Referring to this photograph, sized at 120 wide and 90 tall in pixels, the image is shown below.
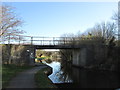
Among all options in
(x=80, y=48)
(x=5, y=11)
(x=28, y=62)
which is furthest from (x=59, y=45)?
(x=5, y=11)

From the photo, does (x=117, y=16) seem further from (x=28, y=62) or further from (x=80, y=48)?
(x=28, y=62)

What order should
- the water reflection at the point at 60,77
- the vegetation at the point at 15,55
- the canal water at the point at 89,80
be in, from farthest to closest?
the vegetation at the point at 15,55 < the water reflection at the point at 60,77 < the canal water at the point at 89,80

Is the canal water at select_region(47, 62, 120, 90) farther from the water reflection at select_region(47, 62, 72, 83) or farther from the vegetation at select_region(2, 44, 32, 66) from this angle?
the vegetation at select_region(2, 44, 32, 66)

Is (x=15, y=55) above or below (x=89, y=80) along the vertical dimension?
above

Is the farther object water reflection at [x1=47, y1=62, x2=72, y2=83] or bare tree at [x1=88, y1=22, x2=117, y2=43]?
bare tree at [x1=88, y1=22, x2=117, y2=43]

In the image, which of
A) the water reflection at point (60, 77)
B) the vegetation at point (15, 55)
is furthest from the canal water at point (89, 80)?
the vegetation at point (15, 55)

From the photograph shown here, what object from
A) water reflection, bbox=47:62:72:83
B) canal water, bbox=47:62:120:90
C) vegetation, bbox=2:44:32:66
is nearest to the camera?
canal water, bbox=47:62:120:90

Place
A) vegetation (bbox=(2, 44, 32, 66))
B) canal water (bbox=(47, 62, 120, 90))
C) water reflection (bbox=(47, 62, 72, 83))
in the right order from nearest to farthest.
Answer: canal water (bbox=(47, 62, 120, 90))
water reflection (bbox=(47, 62, 72, 83))
vegetation (bbox=(2, 44, 32, 66))

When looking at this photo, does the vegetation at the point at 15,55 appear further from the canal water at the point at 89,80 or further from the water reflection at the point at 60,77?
the canal water at the point at 89,80

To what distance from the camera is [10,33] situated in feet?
76.0

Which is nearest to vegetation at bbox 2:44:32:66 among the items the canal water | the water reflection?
the water reflection

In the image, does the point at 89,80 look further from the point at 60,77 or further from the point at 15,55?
the point at 15,55

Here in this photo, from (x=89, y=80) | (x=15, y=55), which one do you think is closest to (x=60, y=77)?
(x=89, y=80)

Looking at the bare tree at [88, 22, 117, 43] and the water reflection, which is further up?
the bare tree at [88, 22, 117, 43]
